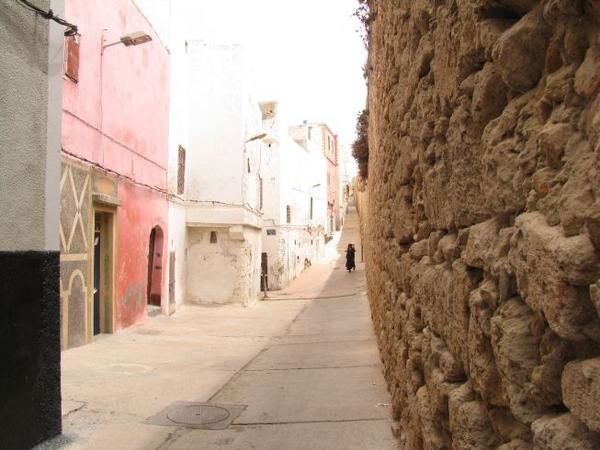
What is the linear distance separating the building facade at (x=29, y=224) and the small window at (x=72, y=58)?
4.12m

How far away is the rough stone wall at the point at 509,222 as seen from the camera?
1146 millimetres

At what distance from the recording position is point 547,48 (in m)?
1.37

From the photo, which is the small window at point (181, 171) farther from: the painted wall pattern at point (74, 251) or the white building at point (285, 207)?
the painted wall pattern at point (74, 251)

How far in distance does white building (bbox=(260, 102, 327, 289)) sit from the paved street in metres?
11.4

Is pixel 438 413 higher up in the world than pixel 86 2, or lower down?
lower down

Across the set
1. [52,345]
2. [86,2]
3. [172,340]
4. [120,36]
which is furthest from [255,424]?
[120,36]

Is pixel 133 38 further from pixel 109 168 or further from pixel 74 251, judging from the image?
pixel 74 251

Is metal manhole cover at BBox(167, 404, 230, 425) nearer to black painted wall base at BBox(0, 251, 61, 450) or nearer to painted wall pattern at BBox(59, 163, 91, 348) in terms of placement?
black painted wall base at BBox(0, 251, 61, 450)

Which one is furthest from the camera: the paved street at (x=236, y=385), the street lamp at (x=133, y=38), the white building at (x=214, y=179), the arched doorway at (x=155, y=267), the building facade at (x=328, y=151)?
the building facade at (x=328, y=151)

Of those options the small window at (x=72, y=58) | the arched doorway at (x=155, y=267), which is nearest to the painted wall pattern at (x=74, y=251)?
the small window at (x=72, y=58)

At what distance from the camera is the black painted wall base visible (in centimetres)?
371

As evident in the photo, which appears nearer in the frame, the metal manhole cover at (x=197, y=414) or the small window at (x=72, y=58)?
the metal manhole cover at (x=197, y=414)

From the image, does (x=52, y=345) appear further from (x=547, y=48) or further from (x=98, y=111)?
(x=98, y=111)

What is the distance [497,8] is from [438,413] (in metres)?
1.59
